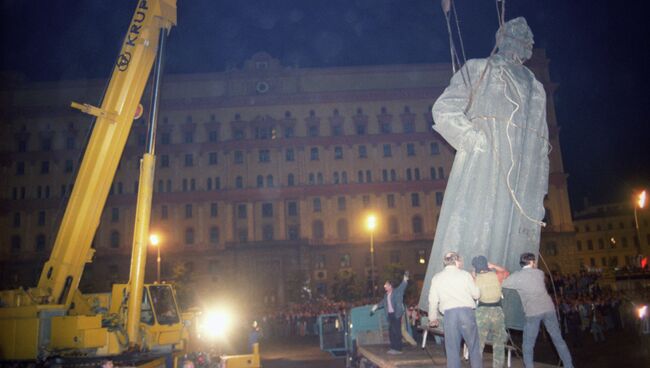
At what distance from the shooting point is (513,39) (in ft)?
28.8

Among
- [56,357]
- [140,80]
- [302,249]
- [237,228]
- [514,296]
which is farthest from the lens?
[237,228]

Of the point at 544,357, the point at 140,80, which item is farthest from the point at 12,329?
the point at 544,357

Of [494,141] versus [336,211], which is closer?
[494,141]

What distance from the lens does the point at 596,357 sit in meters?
16.4

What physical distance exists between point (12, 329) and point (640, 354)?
1783 centimetres

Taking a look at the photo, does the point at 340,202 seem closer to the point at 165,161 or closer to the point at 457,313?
the point at 165,161

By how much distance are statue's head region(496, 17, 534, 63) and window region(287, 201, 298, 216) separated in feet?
189

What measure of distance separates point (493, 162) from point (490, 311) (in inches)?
96.2

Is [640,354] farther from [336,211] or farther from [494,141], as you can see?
[336,211]

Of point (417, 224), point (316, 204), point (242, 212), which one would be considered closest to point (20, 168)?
point (242, 212)

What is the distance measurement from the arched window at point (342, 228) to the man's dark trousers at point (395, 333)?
178 ft

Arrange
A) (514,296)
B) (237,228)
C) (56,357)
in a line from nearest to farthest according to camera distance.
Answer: (514,296)
(56,357)
(237,228)

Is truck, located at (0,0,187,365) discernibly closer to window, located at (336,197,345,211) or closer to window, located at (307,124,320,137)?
window, located at (336,197,345,211)

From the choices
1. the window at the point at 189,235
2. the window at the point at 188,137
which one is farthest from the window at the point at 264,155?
the window at the point at 189,235
